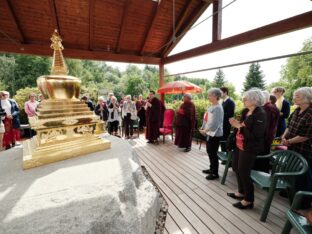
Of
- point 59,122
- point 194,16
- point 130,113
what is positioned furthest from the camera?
point 130,113

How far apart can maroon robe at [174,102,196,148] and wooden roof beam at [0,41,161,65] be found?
4537mm

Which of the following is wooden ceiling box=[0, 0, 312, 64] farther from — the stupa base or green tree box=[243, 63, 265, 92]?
green tree box=[243, 63, 265, 92]

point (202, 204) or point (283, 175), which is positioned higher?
point (283, 175)

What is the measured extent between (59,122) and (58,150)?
239 mm

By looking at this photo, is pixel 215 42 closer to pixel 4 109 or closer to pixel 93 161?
pixel 93 161

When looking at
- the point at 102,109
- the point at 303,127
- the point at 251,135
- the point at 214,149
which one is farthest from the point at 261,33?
the point at 102,109

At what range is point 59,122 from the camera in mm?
1396

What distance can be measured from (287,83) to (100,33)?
33592 mm

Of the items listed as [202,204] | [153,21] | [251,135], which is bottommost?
[202,204]

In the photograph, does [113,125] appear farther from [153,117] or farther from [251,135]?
[251,135]

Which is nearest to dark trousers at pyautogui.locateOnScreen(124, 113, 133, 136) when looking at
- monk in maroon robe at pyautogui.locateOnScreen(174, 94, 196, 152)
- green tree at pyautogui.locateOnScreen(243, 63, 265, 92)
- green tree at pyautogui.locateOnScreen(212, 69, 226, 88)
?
monk in maroon robe at pyautogui.locateOnScreen(174, 94, 196, 152)

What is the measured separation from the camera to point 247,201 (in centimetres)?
255

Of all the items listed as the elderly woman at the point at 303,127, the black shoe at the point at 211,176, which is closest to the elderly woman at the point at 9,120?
the black shoe at the point at 211,176

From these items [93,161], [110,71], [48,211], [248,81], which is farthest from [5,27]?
[110,71]
